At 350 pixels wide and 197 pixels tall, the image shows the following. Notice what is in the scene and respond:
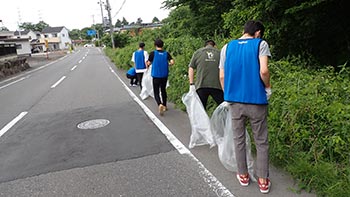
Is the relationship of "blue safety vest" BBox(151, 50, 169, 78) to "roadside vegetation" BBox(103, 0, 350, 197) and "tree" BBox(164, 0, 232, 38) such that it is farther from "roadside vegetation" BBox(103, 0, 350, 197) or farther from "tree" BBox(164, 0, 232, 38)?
"tree" BBox(164, 0, 232, 38)

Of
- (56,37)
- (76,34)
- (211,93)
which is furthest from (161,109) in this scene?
(76,34)

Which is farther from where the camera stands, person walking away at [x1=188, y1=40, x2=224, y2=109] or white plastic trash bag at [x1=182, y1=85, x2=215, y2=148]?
person walking away at [x1=188, y1=40, x2=224, y2=109]

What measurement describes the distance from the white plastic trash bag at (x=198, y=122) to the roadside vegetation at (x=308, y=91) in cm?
102

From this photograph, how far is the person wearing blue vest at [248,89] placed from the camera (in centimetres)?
308

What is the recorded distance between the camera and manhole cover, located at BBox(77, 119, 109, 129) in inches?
253

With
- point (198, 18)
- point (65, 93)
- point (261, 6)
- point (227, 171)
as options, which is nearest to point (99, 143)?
point (227, 171)

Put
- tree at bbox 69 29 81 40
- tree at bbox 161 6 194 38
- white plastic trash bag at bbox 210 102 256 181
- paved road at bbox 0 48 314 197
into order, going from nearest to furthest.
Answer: paved road at bbox 0 48 314 197 < white plastic trash bag at bbox 210 102 256 181 < tree at bbox 161 6 194 38 < tree at bbox 69 29 81 40

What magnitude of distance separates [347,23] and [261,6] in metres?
2.11

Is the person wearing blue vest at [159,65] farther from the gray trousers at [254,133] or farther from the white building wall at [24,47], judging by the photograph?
the white building wall at [24,47]

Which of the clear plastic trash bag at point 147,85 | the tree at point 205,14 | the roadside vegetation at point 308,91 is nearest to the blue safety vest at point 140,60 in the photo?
the clear plastic trash bag at point 147,85

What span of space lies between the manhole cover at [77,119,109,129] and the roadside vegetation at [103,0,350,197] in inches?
78.7

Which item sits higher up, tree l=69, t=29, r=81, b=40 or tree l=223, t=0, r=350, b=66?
tree l=69, t=29, r=81, b=40

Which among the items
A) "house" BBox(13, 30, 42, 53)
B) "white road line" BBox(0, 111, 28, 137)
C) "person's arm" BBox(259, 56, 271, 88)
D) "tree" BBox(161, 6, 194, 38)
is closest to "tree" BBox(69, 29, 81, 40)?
"house" BBox(13, 30, 42, 53)

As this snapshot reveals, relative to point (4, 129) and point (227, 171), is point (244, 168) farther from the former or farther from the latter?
point (4, 129)
